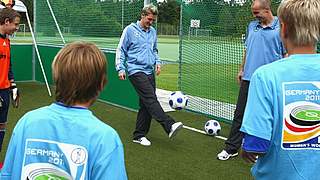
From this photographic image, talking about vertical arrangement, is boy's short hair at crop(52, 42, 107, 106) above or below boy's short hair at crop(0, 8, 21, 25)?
below

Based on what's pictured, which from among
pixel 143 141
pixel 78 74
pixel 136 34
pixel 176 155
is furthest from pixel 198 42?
pixel 78 74

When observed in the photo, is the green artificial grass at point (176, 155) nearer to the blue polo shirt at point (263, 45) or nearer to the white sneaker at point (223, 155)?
the white sneaker at point (223, 155)

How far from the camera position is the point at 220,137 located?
23.8ft

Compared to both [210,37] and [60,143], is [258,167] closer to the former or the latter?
[60,143]

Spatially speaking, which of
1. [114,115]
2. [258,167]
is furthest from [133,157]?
[258,167]

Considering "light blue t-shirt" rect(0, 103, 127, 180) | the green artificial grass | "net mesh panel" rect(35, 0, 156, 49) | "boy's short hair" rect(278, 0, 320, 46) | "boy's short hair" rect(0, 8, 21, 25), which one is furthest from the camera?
A: "net mesh panel" rect(35, 0, 156, 49)

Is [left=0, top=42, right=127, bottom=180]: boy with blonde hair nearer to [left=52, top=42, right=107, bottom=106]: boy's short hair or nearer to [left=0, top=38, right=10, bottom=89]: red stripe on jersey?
[left=52, top=42, right=107, bottom=106]: boy's short hair

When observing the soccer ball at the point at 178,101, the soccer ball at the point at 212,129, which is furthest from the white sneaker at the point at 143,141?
the soccer ball at the point at 212,129

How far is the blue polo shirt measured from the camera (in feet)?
17.8

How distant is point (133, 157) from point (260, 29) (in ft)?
7.10

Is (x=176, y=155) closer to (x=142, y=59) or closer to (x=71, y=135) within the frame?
(x=142, y=59)

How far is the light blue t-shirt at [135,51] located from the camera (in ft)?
21.6

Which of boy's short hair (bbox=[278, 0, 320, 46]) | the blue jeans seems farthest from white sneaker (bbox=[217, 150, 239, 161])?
boy's short hair (bbox=[278, 0, 320, 46])

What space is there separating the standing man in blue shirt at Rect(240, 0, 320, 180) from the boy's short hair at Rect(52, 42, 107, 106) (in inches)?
28.7
